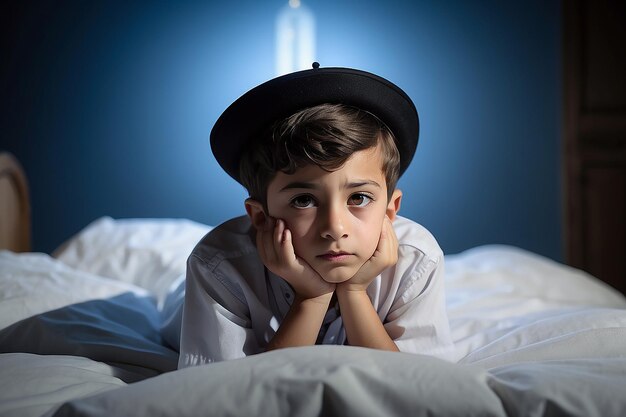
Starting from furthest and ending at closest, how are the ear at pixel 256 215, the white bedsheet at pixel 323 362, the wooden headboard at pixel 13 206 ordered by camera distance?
the wooden headboard at pixel 13 206
the ear at pixel 256 215
the white bedsheet at pixel 323 362

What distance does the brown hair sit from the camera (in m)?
1.03

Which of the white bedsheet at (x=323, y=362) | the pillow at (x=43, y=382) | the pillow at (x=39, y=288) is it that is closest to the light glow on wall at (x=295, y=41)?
the white bedsheet at (x=323, y=362)

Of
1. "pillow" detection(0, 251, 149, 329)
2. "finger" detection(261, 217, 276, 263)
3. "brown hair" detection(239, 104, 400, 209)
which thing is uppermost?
"brown hair" detection(239, 104, 400, 209)

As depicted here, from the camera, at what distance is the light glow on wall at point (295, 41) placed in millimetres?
2895

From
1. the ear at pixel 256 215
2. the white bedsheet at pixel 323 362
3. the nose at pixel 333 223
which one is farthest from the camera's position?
the ear at pixel 256 215

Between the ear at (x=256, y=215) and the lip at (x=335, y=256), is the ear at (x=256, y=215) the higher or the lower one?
the higher one

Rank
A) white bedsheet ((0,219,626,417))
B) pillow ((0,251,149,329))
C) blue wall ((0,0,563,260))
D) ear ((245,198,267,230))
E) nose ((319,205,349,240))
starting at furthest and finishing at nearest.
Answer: blue wall ((0,0,563,260)) → pillow ((0,251,149,329)) → ear ((245,198,267,230)) → nose ((319,205,349,240)) → white bedsheet ((0,219,626,417))

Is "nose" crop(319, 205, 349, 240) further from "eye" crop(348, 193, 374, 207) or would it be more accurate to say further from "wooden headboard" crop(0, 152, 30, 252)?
"wooden headboard" crop(0, 152, 30, 252)

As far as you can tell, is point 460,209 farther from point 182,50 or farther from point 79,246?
point 79,246

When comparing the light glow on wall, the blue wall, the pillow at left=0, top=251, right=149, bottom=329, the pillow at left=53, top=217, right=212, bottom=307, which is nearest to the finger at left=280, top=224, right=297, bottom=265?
the pillow at left=0, top=251, right=149, bottom=329

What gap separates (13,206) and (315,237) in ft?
5.88

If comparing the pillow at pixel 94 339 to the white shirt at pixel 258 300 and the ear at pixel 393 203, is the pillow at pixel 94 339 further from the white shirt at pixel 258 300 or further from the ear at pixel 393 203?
the ear at pixel 393 203

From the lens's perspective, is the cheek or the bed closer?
the bed

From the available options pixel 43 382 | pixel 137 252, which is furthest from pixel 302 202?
pixel 137 252
